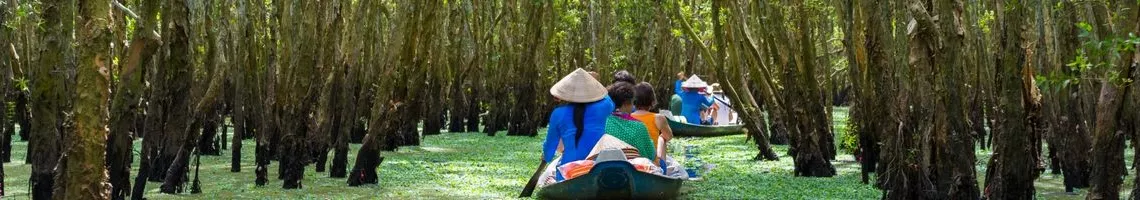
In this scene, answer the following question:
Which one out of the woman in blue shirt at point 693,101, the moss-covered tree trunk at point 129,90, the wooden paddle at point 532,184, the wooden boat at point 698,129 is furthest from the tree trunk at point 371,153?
the woman in blue shirt at point 693,101

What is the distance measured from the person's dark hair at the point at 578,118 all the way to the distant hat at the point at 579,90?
3.6 inches

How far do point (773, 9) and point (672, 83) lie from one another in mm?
26169

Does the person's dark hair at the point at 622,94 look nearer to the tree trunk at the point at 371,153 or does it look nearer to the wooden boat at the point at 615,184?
the wooden boat at the point at 615,184

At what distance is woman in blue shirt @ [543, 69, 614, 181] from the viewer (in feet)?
34.7

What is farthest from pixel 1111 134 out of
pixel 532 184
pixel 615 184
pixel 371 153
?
pixel 371 153

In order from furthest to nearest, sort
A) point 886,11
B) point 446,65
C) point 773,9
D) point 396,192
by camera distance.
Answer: point 446,65 < point 773,9 < point 396,192 < point 886,11

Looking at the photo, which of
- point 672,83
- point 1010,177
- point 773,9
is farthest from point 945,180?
point 672,83

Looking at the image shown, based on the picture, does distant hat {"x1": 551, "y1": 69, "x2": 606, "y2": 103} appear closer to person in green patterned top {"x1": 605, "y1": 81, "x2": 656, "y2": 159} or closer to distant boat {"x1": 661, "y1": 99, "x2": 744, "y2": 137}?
person in green patterned top {"x1": 605, "y1": 81, "x2": 656, "y2": 159}

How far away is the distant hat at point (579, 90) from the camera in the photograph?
10.6 metres

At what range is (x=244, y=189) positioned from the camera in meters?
13.1

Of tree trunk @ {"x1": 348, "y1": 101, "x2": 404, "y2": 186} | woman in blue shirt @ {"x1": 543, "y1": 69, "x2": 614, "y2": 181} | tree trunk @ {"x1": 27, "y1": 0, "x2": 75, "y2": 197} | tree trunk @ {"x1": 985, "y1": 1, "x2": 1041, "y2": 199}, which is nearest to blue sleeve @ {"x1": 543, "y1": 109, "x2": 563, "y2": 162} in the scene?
woman in blue shirt @ {"x1": 543, "y1": 69, "x2": 614, "y2": 181}

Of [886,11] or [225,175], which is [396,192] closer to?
[225,175]

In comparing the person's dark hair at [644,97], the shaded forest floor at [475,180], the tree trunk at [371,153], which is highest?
the person's dark hair at [644,97]

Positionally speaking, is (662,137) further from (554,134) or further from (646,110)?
(646,110)
